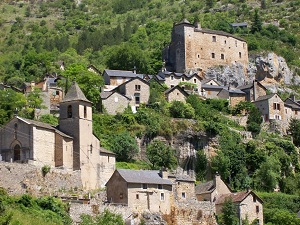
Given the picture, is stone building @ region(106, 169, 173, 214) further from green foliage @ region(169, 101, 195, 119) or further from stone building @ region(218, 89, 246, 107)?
stone building @ region(218, 89, 246, 107)

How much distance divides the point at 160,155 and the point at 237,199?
39.7 ft

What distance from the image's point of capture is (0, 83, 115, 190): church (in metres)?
70.4

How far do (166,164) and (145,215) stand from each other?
54.1 ft

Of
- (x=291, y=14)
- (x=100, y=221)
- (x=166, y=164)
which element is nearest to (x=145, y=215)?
(x=100, y=221)

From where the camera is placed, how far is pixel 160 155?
85.7 m

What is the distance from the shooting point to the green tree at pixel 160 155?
278ft

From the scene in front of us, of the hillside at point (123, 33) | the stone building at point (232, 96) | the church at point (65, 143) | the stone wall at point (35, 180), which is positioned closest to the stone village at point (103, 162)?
the church at point (65, 143)

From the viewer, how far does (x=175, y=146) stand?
89.5m

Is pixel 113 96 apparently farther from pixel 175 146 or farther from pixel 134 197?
pixel 134 197

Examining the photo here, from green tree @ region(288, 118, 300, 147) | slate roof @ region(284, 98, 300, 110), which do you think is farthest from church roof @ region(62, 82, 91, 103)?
slate roof @ region(284, 98, 300, 110)

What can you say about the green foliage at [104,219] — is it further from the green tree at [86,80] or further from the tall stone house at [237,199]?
the green tree at [86,80]

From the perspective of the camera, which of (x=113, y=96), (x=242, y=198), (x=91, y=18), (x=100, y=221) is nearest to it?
(x=100, y=221)

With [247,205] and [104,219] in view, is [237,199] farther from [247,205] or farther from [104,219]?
[104,219]

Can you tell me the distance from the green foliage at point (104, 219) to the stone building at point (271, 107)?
135ft
